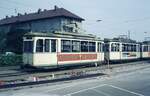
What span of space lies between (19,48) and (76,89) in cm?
4069

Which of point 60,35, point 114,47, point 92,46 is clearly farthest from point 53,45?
point 114,47

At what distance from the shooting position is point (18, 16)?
90125 millimetres

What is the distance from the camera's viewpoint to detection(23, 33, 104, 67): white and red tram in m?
23.8

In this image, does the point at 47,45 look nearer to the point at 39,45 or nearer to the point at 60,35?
the point at 39,45

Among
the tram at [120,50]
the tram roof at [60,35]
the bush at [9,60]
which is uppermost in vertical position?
the tram roof at [60,35]

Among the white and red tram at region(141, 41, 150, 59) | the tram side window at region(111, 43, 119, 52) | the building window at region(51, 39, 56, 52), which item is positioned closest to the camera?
the building window at region(51, 39, 56, 52)

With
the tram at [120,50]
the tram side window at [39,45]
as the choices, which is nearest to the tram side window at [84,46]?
the tram side window at [39,45]

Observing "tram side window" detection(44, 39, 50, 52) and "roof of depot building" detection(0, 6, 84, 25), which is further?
"roof of depot building" detection(0, 6, 84, 25)

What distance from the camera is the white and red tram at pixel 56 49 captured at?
23.8 meters

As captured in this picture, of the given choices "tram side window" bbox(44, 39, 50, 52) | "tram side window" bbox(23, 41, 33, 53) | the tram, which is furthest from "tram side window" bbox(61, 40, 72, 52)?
the tram

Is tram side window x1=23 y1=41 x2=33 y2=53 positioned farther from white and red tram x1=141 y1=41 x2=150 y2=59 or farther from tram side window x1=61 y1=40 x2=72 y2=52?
white and red tram x1=141 y1=41 x2=150 y2=59

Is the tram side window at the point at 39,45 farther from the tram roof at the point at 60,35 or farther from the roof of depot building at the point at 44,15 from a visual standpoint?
the roof of depot building at the point at 44,15

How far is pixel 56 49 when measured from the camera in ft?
82.5

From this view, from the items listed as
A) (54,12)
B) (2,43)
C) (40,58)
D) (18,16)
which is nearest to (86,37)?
(40,58)
